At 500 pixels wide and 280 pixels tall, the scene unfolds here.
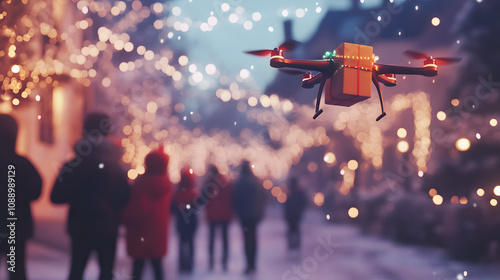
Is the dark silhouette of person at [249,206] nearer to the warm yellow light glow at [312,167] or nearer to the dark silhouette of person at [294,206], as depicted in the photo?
the dark silhouette of person at [294,206]

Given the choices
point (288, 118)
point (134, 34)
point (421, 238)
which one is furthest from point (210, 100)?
point (421, 238)

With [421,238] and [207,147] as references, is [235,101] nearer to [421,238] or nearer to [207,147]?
[207,147]

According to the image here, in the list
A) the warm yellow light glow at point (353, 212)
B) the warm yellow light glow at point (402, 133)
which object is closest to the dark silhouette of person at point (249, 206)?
the warm yellow light glow at point (353, 212)

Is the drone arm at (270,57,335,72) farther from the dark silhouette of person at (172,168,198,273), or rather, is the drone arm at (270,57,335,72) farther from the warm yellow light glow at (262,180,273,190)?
the warm yellow light glow at (262,180,273,190)

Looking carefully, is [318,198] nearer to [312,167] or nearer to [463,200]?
[312,167]

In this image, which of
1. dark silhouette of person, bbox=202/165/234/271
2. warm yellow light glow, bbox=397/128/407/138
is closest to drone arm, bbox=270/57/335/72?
dark silhouette of person, bbox=202/165/234/271

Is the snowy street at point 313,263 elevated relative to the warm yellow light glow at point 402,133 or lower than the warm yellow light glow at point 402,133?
lower
